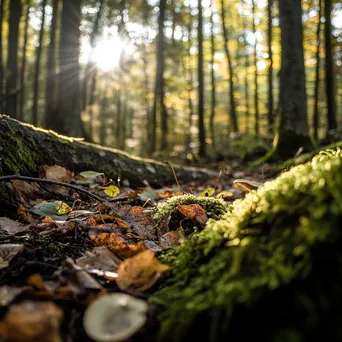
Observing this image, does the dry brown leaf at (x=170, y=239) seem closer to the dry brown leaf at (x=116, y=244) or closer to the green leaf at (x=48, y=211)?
the dry brown leaf at (x=116, y=244)

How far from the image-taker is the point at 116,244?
1.49 metres

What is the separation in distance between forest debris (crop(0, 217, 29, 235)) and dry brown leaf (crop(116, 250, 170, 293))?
2.60 ft

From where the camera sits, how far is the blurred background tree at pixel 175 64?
7387 mm

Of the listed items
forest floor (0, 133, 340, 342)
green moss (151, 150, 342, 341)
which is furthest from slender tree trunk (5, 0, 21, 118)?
green moss (151, 150, 342, 341)

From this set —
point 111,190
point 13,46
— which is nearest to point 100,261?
point 111,190

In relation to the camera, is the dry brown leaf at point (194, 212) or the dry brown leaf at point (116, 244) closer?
the dry brown leaf at point (116, 244)

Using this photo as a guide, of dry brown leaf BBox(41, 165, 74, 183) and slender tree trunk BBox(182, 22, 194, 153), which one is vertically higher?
slender tree trunk BBox(182, 22, 194, 153)

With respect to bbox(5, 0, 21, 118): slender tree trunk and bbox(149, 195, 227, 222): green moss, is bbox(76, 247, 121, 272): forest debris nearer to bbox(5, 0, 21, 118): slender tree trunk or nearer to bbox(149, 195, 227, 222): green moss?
bbox(149, 195, 227, 222): green moss

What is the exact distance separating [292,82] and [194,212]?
550cm

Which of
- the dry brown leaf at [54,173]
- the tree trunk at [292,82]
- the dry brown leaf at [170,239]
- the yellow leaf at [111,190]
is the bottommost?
the dry brown leaf at [170,239]

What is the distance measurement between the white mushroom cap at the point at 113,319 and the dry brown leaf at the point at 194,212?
97 cm

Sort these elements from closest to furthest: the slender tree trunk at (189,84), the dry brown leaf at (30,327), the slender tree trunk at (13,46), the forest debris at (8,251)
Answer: the dry brown leaf at (30,327) < the forest debris at (8,251) < the slender tree trunk at (13,46) < the slender tree trunk at (189,84)

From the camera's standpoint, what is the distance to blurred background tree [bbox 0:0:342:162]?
739 centimetres

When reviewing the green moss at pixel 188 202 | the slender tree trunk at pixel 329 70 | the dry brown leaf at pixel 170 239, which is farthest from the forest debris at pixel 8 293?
the slender tree trunk at pixel 329 70
